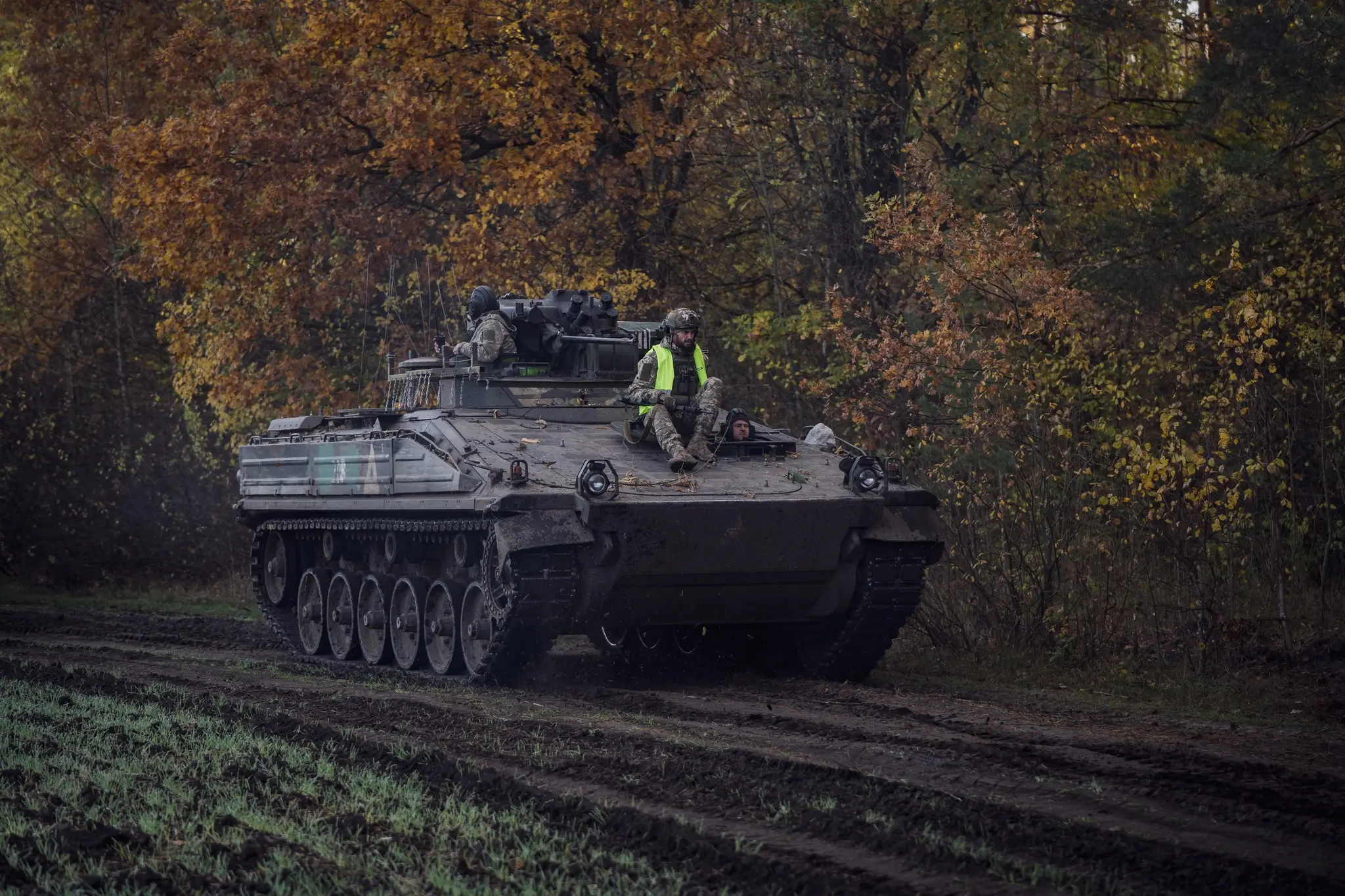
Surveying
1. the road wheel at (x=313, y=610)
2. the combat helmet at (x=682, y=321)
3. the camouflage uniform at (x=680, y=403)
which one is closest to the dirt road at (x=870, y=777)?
the camouflage uniform at (x=680, y=403)

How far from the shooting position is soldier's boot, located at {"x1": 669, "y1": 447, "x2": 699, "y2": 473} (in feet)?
39.1

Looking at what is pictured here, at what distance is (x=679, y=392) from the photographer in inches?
495

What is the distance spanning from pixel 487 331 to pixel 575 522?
111 inches

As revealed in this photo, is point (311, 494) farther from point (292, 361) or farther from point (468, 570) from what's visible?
point (292, 361)

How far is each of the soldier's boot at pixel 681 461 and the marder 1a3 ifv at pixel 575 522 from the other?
8 cm

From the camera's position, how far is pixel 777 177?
20.6 meters

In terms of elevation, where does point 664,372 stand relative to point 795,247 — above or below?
below

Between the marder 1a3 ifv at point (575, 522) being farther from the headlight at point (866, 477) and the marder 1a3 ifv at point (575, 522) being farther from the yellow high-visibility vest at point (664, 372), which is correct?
the yellow high-visibility vest at point (664, 372)

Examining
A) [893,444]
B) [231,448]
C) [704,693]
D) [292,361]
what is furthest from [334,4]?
[704,693]

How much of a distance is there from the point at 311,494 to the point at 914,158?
6663mm

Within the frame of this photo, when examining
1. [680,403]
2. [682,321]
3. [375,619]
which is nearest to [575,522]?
[680,403]

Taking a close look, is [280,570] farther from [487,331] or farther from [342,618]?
[487,331]

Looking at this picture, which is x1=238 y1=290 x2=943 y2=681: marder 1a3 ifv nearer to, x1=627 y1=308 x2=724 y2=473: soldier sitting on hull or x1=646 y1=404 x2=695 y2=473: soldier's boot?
x1=646 y1=404 x2=695 y2=473: soldier's boot

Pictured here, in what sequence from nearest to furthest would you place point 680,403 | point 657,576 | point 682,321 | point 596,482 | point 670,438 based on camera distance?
point 596,482, point 657,576, point 670,438, point 680,403, point 682,321
